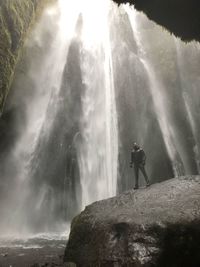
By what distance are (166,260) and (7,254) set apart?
665cm

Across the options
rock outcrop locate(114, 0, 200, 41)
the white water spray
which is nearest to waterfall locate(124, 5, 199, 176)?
the white water spray

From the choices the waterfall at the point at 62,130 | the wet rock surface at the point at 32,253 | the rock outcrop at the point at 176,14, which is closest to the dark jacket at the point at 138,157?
the wet rock surface at the point at 32,253

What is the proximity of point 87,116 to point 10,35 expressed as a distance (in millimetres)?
7938

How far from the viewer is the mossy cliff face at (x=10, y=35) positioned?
20.7 m

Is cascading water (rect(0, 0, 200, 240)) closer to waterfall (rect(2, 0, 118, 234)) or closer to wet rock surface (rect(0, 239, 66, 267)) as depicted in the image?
waterfall (rect(2, 0, 118, 234))

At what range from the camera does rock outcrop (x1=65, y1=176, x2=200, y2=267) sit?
875cm

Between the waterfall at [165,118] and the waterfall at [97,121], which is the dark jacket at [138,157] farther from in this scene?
the waterfall at [165,118]

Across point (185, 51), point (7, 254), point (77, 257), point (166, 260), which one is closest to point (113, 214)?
point (77, 257)

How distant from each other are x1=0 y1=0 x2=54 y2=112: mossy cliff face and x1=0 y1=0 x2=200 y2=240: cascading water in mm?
2300

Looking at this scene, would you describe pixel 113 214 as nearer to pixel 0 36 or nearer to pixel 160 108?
pixel 0 36

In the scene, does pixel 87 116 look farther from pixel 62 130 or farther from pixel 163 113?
pixel 163 113

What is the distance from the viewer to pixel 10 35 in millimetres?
21750

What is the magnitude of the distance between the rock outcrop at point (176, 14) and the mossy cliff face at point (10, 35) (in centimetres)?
1213

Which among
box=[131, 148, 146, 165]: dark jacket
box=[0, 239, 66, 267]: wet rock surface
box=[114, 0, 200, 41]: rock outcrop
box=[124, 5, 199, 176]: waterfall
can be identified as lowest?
box=[0, 239, 66, 267]: wet rock surface
